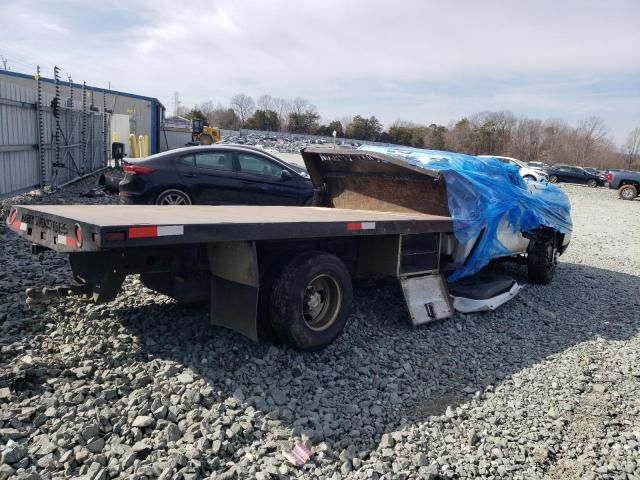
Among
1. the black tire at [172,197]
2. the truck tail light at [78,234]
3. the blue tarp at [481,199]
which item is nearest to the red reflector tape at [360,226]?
the blue tarp at [481,199]

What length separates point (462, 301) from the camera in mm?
5980

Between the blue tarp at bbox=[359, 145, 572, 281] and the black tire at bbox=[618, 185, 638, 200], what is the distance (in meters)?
26.0

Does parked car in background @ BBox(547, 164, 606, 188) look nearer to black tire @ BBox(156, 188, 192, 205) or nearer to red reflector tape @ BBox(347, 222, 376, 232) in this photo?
black tire @ BBox(156, 188, 192, 205)

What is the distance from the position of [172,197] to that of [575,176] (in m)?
36.4

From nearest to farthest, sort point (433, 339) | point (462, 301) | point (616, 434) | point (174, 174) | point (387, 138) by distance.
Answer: point (616, 434), point (433, 339), point (462, 301), point (174, 174), point (387, 138)

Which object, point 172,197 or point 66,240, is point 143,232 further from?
point 172,197

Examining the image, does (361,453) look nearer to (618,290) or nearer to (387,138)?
(618,290)

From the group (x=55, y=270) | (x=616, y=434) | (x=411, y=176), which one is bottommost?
(x=616, y=434)

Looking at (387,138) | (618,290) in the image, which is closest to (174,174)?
(618,290)

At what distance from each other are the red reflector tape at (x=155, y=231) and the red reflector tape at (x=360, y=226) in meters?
1.66

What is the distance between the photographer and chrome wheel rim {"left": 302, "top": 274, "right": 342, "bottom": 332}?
14.8ft

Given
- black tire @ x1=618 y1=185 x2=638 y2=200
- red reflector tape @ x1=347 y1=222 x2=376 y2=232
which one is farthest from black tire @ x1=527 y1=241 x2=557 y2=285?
black tire @ x1=618 y1=185 x2=638 y2=200

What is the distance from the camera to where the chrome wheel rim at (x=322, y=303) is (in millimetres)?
4504

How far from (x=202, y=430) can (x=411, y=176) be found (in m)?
3.91
